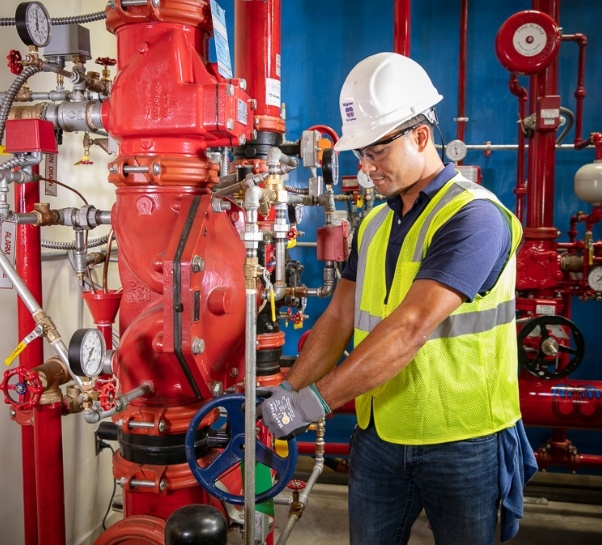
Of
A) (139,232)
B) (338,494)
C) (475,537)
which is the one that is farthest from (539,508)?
(139,232)

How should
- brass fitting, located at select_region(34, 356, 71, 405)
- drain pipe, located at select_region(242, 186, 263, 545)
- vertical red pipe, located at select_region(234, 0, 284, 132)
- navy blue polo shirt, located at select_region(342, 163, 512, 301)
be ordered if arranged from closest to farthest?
drain pipe, located at select_region(242, 186, 263, 545) → navy blue polo shirt, located at select_region(342, 163, 512, 301) → brass fitting, located at select_region(34, 356, 71, 405) → vertical red pipe, located at select_region(234, 0, 284, 132)

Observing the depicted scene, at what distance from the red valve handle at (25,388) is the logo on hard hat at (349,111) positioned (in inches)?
41.5

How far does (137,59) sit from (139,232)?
399 millimetres

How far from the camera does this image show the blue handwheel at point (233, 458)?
118 cm

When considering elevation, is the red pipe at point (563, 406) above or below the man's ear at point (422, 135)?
below

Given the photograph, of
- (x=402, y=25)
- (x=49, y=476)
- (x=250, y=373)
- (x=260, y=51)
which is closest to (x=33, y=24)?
(x=260, y=51)

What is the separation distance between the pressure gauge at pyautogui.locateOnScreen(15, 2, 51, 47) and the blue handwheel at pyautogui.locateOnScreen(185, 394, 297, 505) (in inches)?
42.2

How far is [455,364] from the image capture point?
1.33m

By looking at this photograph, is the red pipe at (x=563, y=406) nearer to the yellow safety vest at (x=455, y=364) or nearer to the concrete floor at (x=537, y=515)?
the concrete floor at (x=537, y=515)

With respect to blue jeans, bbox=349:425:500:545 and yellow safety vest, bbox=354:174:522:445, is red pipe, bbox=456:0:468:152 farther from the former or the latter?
blue jeans, bbox=349:425:500:545

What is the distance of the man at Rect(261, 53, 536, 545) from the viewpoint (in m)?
1.28

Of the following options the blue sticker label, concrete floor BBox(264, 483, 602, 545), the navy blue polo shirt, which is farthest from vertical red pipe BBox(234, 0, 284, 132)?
concrete floor BBox(264, 483, 602, 545)

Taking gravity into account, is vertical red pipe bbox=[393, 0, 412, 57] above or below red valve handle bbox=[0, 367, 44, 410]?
above

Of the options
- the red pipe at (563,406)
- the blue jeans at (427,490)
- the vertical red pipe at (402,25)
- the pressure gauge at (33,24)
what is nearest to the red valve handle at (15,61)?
the pressure gauge at (33,24)
